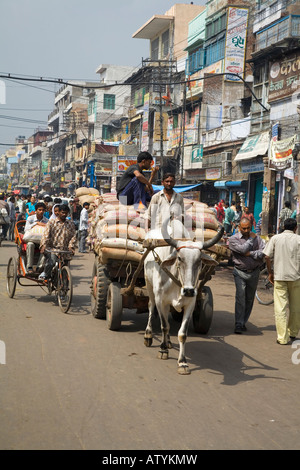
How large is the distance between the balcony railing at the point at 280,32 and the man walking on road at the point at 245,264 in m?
16.5

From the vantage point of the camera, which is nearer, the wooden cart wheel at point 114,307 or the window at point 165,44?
the wooden cart wheel at point 114,307

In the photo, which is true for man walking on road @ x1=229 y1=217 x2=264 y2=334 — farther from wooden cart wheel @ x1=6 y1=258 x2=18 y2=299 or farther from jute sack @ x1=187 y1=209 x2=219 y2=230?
wooden cart wheel @ x1=6 y1=258 x2=18 y2=299

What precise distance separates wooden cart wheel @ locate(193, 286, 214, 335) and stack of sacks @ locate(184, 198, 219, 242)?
0.88 metres

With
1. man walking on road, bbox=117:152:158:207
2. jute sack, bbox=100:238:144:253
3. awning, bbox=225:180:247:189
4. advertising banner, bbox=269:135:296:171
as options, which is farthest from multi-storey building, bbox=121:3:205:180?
jute sack, bbox=100:238:144:253

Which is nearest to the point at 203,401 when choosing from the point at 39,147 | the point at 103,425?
the point at 103,425

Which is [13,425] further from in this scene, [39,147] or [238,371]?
[39,147]

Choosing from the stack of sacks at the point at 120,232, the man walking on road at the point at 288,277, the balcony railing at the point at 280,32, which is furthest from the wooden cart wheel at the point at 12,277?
the balcony railing at the point at 280,32

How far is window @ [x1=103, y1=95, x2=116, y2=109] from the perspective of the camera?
6538cm

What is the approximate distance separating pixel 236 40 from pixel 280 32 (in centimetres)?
946

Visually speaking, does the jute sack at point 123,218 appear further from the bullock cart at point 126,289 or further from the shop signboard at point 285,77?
the shop signboard at point 285,77

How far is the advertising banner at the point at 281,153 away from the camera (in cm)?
2156

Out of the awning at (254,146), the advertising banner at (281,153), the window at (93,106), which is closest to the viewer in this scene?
the advertising banner at (281,153)

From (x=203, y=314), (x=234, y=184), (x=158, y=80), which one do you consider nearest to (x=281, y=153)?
(x=234, y=184)
